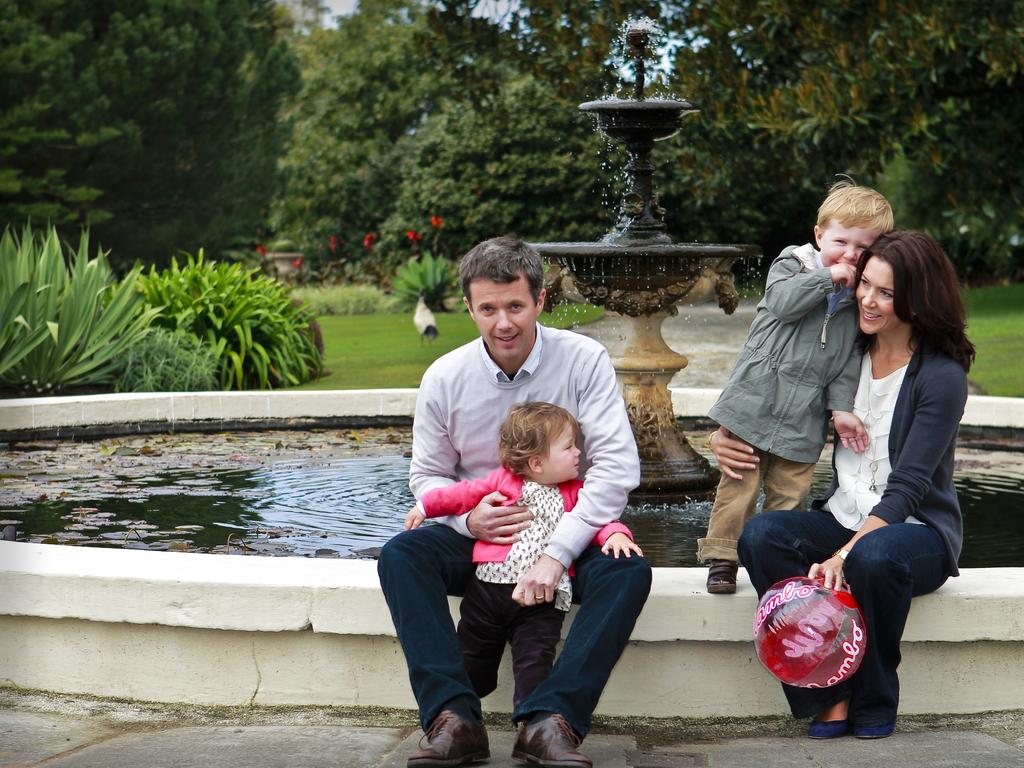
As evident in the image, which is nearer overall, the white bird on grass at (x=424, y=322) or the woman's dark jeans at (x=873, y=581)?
the woman's dark jeans at (x=873, y=581)

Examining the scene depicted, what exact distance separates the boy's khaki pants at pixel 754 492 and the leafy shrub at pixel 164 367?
7719mm

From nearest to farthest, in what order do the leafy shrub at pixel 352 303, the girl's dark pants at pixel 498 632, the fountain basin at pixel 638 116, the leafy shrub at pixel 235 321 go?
the girl's dark pants at pixel 498 632 → the fountain basin at pixel 638 116 → the leafy shrub at pixel 235 321 → the leafy shrub at pixel 352 303

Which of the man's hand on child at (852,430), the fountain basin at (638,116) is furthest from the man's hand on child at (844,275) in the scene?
the fountain basin at (638,116)

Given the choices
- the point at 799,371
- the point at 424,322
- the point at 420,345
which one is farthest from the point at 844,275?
the point at 420,345

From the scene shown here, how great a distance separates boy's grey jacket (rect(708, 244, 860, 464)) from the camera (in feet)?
13.3

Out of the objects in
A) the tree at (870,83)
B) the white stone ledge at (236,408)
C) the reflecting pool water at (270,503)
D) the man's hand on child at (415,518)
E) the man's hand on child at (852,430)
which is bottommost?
the reflecting pool water at (270,503)

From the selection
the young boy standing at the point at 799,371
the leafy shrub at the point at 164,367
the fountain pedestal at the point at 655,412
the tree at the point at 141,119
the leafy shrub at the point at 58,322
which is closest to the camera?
the young boy standing at the point at 799,371

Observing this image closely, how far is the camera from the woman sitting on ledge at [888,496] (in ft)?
12.0

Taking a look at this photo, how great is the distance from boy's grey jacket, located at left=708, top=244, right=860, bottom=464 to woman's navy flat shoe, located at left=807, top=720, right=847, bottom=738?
0.79 m

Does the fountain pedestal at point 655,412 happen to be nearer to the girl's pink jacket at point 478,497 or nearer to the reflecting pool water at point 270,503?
the reflecting pool water at point 270,503

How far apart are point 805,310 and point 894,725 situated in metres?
1.19

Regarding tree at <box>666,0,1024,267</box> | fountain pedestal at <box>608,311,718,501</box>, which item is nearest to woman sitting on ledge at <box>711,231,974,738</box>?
fountain pedestal at <box>608,311,718,501</box>

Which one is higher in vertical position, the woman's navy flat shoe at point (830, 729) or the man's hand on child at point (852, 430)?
the man's hand on child at point (852, 430)

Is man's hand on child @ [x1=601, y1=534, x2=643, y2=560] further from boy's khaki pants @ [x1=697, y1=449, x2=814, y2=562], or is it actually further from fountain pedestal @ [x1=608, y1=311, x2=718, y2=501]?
fountain pedestal @ [x1=608, y1=311, x2=718, y2=501]
